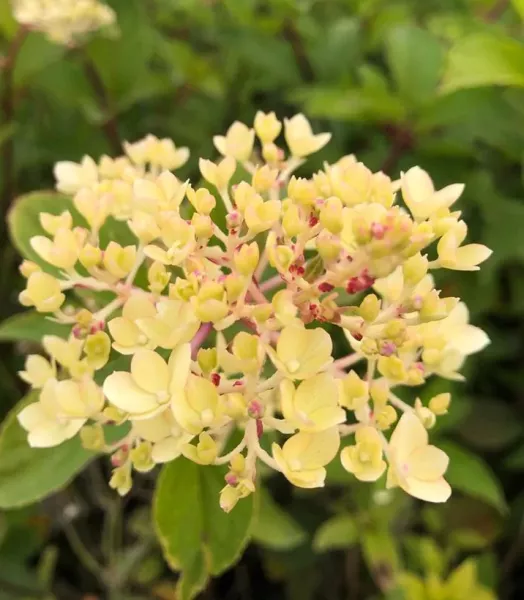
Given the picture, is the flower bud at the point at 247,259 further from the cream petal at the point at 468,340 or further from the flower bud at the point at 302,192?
the cream petal at the point at 468,340

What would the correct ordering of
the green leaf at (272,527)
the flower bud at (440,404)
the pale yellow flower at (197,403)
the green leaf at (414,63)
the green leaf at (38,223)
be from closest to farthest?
the pale yellow flower at (197,403) → the flower bud at (440,404) → the green leaf at (38,223) → the green leaf at (272,527) → the green leaf at (414,63)

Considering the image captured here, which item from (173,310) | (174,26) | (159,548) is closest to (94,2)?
(174,26)

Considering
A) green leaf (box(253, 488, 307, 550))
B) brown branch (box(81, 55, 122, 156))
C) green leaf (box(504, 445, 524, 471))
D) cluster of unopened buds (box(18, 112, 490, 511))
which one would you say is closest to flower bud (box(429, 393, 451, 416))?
cluster of unopened buds (box(18, 112, 490, 511))

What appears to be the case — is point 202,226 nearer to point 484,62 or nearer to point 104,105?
point 484,62

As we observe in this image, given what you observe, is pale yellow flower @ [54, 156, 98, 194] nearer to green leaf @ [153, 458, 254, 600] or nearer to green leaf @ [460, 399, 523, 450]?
green leaf @ [153, 458, 254, 600]

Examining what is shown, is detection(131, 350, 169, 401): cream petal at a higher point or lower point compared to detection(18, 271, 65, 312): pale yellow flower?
lower

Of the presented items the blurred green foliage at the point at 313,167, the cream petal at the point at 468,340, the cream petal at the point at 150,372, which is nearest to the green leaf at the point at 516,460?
the blurred green foliage at the point at 313,167

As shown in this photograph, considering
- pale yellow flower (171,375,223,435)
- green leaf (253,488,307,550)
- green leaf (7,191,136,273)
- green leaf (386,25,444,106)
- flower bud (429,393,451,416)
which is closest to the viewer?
pale yellow flower (171,375,223,435)

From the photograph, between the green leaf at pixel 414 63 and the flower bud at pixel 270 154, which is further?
the green leaf at pixel 414 63
